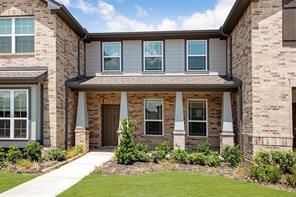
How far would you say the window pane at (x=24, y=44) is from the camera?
47.2ft

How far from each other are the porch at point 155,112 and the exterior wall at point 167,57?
1.38 meters

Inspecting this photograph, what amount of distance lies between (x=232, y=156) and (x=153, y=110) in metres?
5.99

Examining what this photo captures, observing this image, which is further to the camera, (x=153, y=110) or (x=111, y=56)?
(x=111, y=56)

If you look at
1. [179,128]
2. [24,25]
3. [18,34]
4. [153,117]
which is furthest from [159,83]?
[18,34]

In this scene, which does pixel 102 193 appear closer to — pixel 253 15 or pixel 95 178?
pixel 95 178

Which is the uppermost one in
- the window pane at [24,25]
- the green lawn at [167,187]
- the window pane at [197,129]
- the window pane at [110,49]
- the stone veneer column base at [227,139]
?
the window pane at [24,25]

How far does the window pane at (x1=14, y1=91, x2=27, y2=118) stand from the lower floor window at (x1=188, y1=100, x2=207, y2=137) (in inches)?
328

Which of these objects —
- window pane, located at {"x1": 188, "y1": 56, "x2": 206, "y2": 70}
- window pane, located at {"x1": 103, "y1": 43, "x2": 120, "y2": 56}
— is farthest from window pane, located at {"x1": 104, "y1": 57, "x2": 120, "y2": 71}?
window pane, located at {"x1": 188, "y1": 56, "x2": 206, "y2": 70}

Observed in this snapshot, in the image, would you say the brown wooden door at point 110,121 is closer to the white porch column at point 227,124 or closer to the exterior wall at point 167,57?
the exterior wall at point 167,57

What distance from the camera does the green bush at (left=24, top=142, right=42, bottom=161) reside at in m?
12.6

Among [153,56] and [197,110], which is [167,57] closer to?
[153,56]

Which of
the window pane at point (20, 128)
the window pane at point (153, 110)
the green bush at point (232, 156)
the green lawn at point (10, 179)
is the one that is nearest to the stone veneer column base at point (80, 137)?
the window pane at point (20, 128)

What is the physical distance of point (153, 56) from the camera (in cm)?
1738

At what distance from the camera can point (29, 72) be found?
13984 mm
